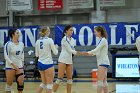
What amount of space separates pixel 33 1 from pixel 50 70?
13.1 meters

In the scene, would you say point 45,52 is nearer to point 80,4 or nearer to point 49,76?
point 49,76

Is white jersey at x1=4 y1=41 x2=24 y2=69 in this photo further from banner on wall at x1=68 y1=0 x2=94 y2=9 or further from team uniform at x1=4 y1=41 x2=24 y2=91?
banner on wall at x1=68 y1=0 x2=94 y2=9

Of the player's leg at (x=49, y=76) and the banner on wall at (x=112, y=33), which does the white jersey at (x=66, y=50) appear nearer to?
the player's leg at (x=49, y=76)

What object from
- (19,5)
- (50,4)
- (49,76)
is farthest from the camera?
(19,5)

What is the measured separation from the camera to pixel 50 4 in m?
20.4

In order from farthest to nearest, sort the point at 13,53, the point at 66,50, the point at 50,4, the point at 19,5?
1. the point at 19,5
2. the point at 50,4
3. the point at 66,50
4. the point at 13,53

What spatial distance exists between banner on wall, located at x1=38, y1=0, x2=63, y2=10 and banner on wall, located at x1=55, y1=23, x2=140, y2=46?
246cm

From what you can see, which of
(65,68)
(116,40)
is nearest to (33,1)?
(116,40)

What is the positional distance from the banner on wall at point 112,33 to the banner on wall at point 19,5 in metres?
3.13

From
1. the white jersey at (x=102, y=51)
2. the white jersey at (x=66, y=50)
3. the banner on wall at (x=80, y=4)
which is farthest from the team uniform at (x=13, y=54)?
the banner on wall at (x=80, y=4)

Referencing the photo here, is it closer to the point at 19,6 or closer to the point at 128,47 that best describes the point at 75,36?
the point at 128,47

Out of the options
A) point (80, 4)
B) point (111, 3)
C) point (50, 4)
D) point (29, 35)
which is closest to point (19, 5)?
point (50, 4)

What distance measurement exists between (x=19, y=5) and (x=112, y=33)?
250 inches

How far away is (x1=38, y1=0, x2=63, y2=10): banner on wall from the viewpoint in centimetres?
2038
